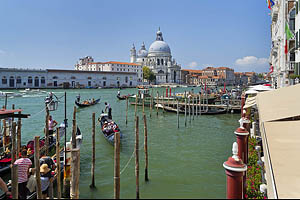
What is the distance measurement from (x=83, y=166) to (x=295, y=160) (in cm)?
449

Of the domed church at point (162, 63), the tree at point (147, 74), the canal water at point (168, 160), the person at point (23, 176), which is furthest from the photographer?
Result: the domed church at point (162, 63)

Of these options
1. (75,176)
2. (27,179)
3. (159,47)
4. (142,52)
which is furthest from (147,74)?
(75,176)

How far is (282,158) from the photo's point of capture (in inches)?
95.3

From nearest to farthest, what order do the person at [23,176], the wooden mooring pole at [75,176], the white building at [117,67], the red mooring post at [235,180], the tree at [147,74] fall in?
1. the red mooring post at [235,180]
2. the wooden mooring pole at [75,176]
3. the person at [23,176]
4. the white building at [117,67]
5. the tree at [147,74]

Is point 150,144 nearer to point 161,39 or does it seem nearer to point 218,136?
point 218,136

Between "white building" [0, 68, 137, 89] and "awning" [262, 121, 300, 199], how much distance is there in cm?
4561

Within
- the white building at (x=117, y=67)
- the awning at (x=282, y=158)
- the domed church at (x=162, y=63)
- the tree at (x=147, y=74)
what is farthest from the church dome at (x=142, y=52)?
the awning at (x=282, y=158)

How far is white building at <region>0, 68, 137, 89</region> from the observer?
42.4 m

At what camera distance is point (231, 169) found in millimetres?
2287

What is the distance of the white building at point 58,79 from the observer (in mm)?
42391

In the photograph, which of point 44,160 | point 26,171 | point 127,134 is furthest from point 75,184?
point 127,134

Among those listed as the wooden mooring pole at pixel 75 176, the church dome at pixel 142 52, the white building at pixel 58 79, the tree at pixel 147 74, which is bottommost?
the wooden mooring pole at pixel 75 176

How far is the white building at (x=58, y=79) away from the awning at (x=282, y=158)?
45.6 m

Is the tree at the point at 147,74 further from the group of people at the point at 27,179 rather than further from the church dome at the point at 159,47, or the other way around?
the group of people at the point at 27,179
